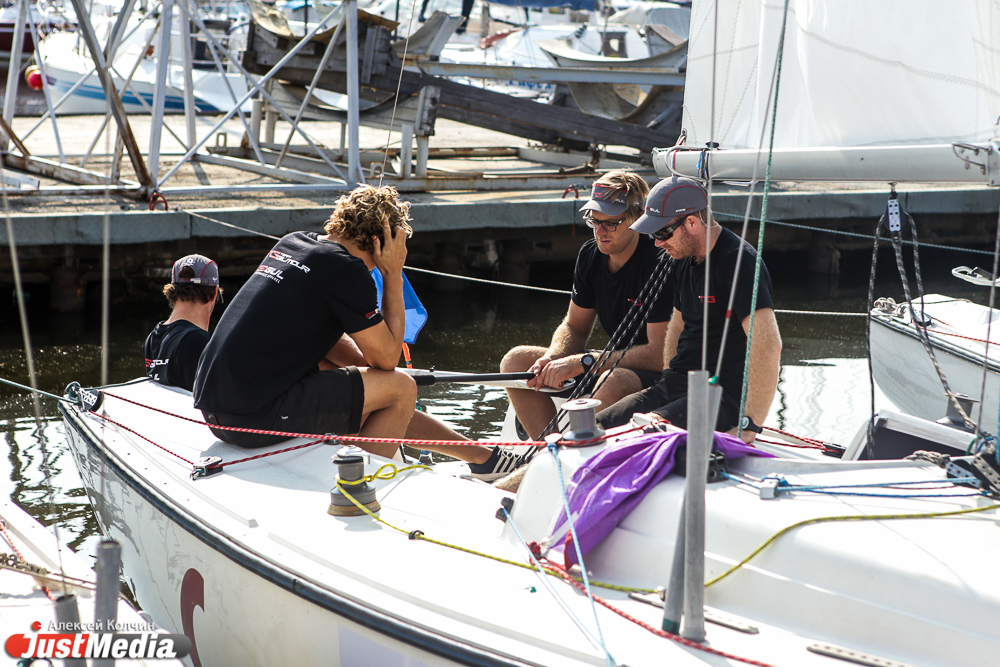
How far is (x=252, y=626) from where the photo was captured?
2.45 metres

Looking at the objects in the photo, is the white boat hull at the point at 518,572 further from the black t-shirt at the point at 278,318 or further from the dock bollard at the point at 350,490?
the black t-shirt at the point at 278,318

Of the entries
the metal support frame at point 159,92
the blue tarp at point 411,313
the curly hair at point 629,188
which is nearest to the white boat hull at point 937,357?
the curly hair at point 629,188

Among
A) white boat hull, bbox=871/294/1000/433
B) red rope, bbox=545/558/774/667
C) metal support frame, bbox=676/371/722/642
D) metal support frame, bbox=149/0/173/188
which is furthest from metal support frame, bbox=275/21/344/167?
metal support frame, bbox=676/371/722/642

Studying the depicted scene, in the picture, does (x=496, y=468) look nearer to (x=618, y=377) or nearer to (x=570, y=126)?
(x=618, y=377)

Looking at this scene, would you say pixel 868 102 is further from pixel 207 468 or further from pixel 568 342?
pixel 207 468

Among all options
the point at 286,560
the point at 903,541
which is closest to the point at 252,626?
the point at 286,560

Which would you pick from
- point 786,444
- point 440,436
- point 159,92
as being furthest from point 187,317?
point 159,92

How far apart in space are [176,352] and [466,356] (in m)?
3.67

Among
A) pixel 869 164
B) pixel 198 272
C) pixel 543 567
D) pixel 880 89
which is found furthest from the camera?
pixel 198 272

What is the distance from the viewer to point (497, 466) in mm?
3557

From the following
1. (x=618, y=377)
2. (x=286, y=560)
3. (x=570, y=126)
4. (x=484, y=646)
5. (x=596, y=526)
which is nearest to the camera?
(x=484, y=646)

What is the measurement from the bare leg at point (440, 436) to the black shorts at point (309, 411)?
530mm

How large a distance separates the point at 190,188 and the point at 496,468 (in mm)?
5742

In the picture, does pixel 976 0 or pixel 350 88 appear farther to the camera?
pixel 350 88
